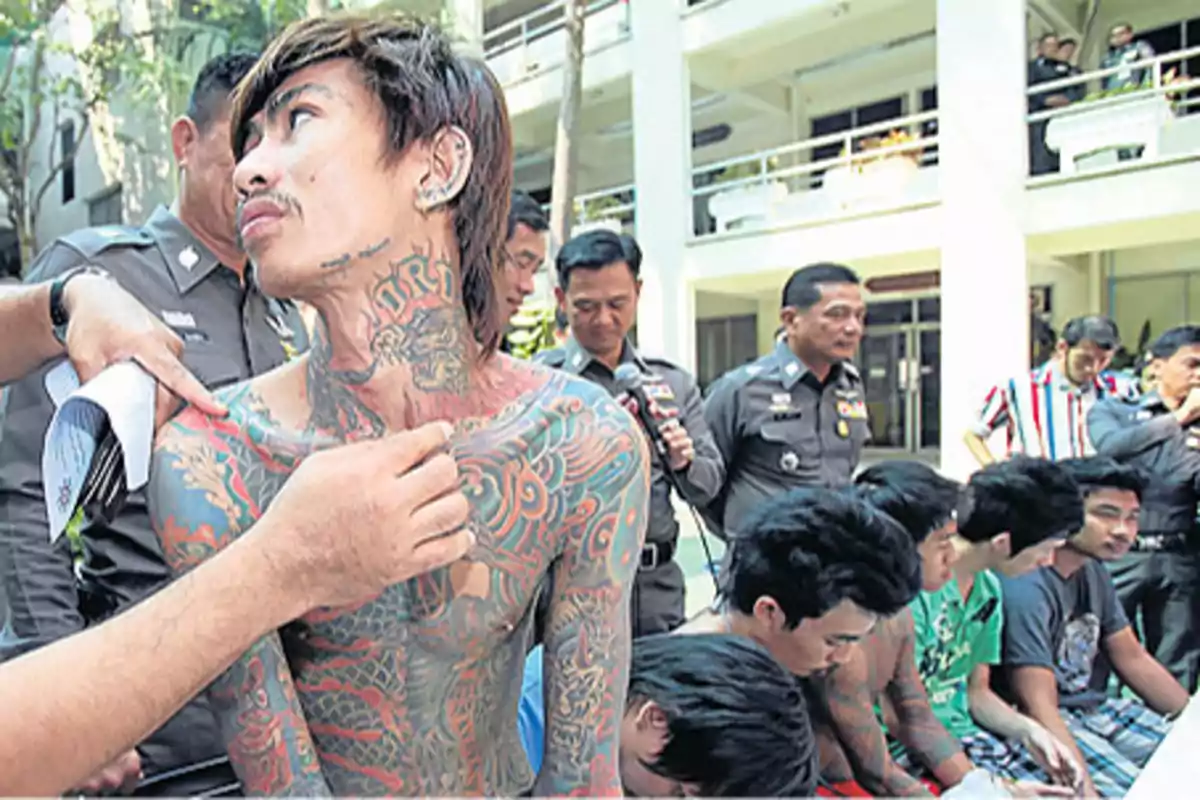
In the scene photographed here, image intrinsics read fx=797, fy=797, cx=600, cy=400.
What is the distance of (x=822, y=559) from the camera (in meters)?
1.63

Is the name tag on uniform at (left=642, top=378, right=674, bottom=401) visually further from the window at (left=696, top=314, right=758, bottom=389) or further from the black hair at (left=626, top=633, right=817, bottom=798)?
the window at (left=696, top=314, right=758, bottom=389)

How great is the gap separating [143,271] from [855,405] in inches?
88.9

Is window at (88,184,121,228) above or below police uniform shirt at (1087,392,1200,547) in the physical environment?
above

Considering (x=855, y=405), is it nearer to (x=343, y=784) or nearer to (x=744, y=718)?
(x=744, y=718)

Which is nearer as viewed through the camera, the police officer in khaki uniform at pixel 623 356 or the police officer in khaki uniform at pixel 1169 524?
the police officer in khaki uniform at pixel 623 356

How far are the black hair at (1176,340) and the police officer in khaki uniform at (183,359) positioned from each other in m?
3.43

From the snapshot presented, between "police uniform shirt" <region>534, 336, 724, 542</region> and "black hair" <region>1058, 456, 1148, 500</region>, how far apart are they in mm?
1206

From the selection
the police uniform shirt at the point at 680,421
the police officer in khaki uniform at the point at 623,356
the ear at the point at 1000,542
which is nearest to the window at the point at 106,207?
the police uniform shirt at the point at 680,421

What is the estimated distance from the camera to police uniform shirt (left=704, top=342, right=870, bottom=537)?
2725 mm

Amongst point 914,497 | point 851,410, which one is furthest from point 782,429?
point 914,497

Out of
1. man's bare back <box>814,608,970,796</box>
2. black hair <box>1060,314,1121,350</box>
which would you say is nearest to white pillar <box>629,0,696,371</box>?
black hair <box>1060,314,1121,350</box>

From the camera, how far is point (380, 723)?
855 mm

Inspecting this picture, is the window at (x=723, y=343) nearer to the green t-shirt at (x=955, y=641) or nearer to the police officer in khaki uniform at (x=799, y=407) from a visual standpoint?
the police officer in khaki uniform at (x=799, y=407)

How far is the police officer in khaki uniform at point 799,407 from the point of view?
104 inches
